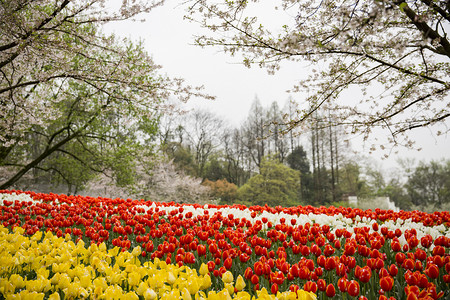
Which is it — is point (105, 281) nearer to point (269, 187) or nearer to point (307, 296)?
point (307, 296)

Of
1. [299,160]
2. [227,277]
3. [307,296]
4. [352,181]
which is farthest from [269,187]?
[307,296]

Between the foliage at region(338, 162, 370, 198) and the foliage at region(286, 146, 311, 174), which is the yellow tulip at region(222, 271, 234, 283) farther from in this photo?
the foliage at region(338, 162, 370, 198)

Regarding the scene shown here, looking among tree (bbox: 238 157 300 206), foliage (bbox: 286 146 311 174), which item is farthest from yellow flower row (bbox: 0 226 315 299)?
foliage (bbox: 286 146 311 174)

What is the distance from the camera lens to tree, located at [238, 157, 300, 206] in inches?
830

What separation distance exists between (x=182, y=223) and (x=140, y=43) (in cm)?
1358

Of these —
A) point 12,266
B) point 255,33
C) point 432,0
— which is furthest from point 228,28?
point 12,266

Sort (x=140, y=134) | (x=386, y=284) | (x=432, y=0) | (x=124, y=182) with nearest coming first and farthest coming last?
1. (x=386, y=284)
2. (x=432, y=0)
3. (x=124, y=182)
4. (x=140, y=134)

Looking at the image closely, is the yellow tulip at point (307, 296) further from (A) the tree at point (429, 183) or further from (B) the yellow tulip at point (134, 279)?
(A) the tree at point (429, 183)

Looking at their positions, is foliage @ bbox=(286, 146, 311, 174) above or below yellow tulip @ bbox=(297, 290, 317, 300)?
above

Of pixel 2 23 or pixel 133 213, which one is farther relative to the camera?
pixel 133 213

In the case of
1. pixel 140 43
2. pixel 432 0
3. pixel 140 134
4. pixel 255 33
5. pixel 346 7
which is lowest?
pixel 346 7

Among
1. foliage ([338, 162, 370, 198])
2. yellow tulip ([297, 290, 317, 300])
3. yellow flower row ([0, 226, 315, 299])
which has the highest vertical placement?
foliage ([338, 162, 370, 198])

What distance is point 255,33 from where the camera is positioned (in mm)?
3826

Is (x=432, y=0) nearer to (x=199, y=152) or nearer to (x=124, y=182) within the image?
(x=124, y=182)
